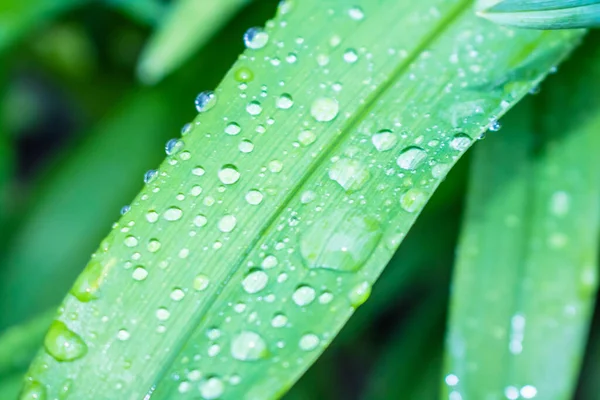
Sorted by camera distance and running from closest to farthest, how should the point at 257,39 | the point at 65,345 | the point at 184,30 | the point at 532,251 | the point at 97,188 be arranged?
the point at 65,345
the point at 257,39
the point at 532,251
the point at 184,30
the point at 97,188

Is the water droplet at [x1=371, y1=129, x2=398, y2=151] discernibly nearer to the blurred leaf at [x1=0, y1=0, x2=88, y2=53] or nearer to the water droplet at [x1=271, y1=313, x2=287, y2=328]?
the water droplet at [x1=271, y1=313, x2=287, y2=328]

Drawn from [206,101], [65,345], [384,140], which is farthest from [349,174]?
[65,345]

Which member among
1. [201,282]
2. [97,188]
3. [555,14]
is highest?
[555,14]

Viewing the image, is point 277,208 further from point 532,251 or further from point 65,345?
point 532,251

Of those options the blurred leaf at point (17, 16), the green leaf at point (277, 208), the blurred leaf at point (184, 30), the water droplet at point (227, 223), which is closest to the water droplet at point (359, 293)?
the green leaf at point (277, 208)

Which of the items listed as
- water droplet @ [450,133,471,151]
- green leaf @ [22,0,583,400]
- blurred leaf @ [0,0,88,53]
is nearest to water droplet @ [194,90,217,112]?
green leaf @ [22,0,583,400]

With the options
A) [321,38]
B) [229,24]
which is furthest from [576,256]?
[229,24]
